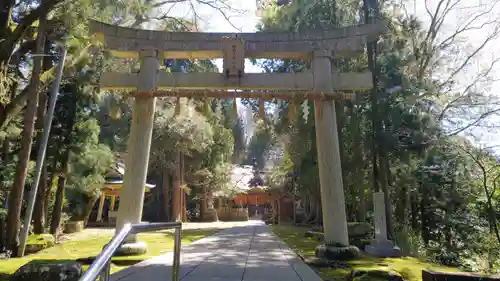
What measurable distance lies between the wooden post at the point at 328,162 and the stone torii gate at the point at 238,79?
0.02 metres

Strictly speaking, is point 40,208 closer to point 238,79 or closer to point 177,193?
point 238,79

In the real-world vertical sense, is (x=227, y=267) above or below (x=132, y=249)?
below

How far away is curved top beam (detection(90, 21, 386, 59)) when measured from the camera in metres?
8.16

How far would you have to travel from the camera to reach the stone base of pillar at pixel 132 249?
729cm

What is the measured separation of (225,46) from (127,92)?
235 centimetres

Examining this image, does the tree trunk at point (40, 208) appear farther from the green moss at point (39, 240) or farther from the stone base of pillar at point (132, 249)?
the stone base of pillar at point (132, 249)

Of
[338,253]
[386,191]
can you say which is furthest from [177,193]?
[338,253]

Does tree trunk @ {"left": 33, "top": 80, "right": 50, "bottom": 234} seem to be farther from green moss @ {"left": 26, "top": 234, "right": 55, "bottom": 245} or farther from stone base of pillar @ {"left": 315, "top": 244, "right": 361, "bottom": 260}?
stone base of pillar @ {"left": 315, "top": 244, "right": 361, "bottom": 260}

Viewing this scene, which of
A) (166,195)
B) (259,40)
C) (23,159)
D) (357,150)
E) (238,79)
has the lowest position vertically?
(166,195)

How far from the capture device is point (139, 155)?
7801mm

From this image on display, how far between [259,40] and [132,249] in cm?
501

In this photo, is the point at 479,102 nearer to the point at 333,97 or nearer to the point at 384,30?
the point at 384,30

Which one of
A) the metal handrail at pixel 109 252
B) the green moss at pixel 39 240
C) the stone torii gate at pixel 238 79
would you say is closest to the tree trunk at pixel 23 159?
the green moss at pixel 39 240

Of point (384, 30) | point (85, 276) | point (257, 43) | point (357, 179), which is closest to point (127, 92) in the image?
point (257, 43)
